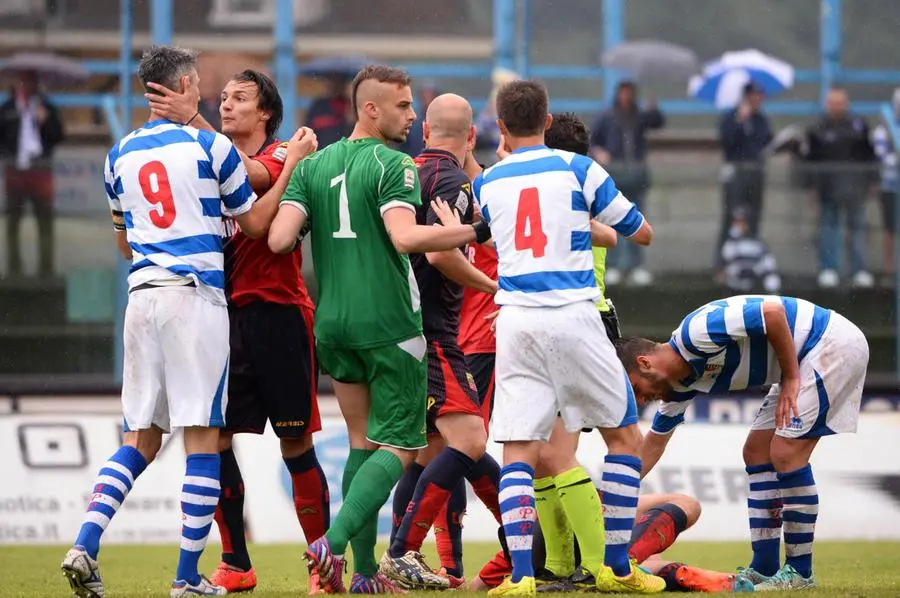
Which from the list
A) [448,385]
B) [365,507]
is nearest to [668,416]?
[448,385]

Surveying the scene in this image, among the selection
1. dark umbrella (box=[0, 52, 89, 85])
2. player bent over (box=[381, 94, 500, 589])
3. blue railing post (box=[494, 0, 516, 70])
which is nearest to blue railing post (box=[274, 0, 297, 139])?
dark umbrella (box=[0, 52, 89, 85])

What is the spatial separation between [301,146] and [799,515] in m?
3.19

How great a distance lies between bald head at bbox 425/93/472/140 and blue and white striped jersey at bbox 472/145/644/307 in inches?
42.9

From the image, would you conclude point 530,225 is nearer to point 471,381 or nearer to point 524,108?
point 524,108

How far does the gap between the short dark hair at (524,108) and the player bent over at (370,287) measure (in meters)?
0.51

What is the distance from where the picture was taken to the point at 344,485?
7141 millimetres

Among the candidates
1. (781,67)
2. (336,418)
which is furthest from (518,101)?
(781,67)

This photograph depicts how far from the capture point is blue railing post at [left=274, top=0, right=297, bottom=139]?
50.5ft

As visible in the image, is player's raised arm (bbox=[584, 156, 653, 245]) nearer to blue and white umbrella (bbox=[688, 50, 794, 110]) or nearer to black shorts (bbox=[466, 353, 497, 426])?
black shorts (bbox=[466, 353, 497, 426])

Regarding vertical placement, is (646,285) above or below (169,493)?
above

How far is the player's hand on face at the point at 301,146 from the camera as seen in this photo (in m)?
7.22

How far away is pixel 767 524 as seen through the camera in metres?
7.43

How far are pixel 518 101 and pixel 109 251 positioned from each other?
827 centimetres

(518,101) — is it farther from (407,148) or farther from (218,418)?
(407,148)
